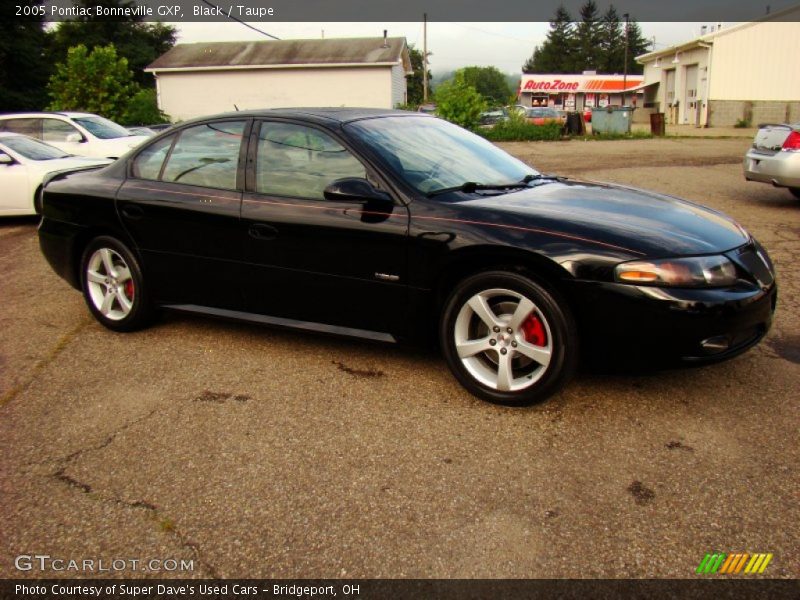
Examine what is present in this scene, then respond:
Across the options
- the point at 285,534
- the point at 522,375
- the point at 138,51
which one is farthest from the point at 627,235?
the point at 138,51

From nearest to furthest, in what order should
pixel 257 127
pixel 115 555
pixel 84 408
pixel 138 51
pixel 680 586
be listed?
pixel 680 586
pixel 115 555
pixel 84 408
pixel 257 127
pixel 138 51

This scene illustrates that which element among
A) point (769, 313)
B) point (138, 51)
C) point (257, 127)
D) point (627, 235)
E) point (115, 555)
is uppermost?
point (138, 51)

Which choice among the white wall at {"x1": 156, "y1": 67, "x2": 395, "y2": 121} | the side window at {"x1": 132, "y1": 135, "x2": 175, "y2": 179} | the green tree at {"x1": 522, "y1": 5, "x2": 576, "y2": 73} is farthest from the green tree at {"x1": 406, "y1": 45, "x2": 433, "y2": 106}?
the side window at {"x1": 132, "y1": 135, "x2": 175, "y2": 179}

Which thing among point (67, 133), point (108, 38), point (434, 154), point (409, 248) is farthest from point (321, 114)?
point (108, 38)

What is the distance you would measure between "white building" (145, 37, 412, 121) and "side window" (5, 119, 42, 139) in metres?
23.5

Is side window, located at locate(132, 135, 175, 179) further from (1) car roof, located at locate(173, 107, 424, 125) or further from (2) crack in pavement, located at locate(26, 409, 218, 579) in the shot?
(2) crack in pavement, located at locate(26, 409, 218, 579)

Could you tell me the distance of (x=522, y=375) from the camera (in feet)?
12.2

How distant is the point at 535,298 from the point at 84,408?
2490mm

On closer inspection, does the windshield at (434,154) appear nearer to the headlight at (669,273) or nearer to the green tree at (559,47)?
the headlight at (669,273)

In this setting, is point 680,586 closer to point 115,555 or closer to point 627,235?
point 627,235

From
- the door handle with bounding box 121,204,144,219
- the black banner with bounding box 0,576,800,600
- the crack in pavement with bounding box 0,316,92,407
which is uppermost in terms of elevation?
the door handle with bounding box 121,204,144,219

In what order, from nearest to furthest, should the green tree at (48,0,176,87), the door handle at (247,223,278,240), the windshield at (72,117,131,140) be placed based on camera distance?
the door handle at (247,223,278,240), the windshield at (72,117,131,140), the green tree at (48,0,176,87)

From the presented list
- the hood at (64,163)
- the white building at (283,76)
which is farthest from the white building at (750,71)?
the hood at (64,163)

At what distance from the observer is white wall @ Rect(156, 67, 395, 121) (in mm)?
36875
